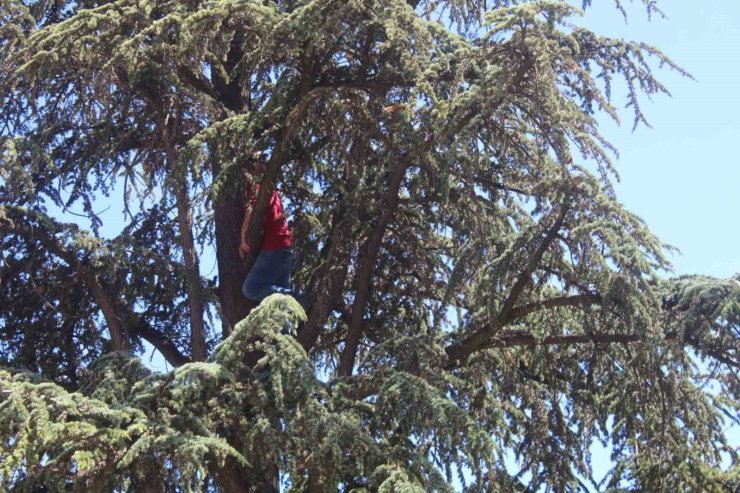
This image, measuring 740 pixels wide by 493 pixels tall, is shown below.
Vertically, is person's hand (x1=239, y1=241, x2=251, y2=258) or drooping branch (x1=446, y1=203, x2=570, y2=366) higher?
person's hand (x1=239, y1=241, x2=251, y2=258)

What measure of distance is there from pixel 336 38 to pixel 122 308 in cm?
272

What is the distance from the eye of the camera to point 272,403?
7.30m

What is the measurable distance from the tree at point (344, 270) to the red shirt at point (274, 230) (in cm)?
9

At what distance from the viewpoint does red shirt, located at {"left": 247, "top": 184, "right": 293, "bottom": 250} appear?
30.1 ft

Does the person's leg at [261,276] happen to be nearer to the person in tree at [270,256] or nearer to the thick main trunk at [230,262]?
the person in tree at [270,256]

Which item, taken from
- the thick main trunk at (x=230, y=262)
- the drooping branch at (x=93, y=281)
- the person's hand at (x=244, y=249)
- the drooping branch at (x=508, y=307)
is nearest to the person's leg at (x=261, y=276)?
the person's hand at (x=244, y=249)

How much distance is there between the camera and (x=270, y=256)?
914 cm

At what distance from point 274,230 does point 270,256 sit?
21cm

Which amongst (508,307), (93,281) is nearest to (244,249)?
(93,281)

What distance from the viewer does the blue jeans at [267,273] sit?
9141 millimetres

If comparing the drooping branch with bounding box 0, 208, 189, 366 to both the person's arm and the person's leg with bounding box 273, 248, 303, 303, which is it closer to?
the person's arm

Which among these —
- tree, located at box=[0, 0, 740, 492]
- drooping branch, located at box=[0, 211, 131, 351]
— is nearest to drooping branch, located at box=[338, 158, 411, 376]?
tree, located at box=[0, 0, 740, 492]

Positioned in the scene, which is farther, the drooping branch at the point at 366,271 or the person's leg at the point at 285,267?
the person's leg at the point at 285,267

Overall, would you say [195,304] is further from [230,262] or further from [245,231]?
[230,262]
